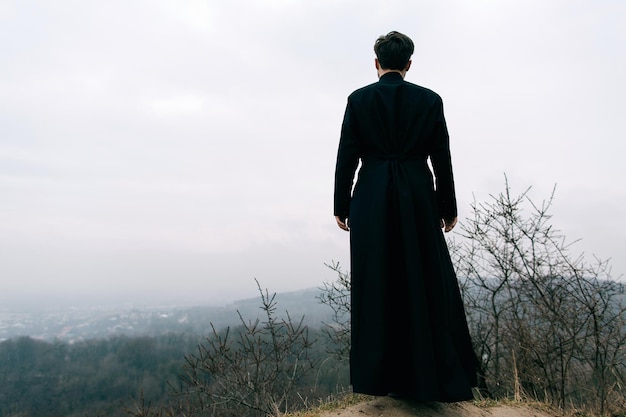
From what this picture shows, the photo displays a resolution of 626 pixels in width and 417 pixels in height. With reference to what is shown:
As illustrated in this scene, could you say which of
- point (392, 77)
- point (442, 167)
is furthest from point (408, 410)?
point (392, 77)

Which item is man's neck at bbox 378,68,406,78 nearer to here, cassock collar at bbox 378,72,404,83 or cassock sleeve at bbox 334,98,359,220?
cassock collar at bbox 378,72,404,83

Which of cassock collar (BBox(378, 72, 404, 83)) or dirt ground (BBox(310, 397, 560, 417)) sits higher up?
cassock collar (BBox(378, 72, 404, 83))

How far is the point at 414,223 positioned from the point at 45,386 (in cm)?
5480

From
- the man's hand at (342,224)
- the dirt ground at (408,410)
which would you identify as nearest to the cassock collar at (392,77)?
the man's hand at (342,224)

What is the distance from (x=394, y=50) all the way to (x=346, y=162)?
845mm

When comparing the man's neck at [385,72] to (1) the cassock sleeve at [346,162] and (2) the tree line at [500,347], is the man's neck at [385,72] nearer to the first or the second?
(1) the cassock sleeve at [346,162]

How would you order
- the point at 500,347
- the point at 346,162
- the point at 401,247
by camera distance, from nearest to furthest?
1. the point at 401,247
2. the point at 346,162
3. the point at 500,347

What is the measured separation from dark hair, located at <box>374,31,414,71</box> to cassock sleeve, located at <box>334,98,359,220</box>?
1.35 ft

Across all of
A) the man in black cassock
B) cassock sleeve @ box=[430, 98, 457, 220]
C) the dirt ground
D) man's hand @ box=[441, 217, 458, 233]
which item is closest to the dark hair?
the man in black cassock

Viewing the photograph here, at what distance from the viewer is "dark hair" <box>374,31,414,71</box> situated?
2908 millimetres

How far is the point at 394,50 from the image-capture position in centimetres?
291

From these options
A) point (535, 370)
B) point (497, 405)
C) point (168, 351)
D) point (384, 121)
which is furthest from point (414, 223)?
Result: point (168, 351)

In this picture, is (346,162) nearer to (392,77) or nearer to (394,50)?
(392,77)

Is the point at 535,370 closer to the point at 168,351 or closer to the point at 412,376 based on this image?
the point at 412,376
